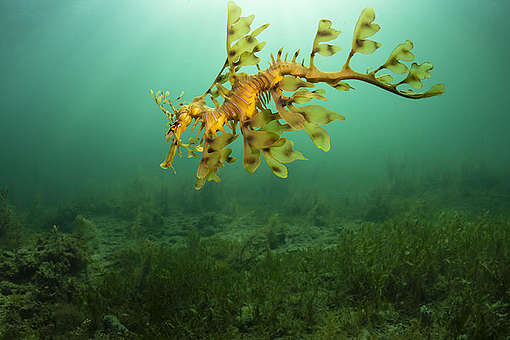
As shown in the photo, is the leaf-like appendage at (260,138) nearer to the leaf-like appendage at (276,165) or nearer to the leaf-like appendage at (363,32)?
the leaf-like appendage at (276,165)

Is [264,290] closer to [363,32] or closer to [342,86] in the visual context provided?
[342,86]

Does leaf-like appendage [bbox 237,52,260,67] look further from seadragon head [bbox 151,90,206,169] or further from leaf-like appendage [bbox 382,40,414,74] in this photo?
leaf-like appendage [bbox 382,40,414,74]

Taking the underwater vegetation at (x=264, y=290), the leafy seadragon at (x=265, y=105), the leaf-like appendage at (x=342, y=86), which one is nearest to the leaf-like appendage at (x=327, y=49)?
the leafy seadragon at (x=265, y=105)

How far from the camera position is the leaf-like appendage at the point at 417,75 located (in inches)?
32.1

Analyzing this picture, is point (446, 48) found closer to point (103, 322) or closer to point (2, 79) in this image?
point (103, 322)

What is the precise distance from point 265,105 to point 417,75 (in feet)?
1.67

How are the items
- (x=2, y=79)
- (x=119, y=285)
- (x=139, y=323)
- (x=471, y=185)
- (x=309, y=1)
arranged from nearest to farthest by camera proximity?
(x=139, y=323) < (x=119, y=285) < (x=471, y=185) < (x=309, y=1) < (x=2, y=79)

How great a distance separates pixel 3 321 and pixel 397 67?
499cm

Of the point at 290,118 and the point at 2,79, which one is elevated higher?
the point at 2,79

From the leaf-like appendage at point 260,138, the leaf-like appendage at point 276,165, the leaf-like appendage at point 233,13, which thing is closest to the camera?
the leaf-like appendage at point 260,138

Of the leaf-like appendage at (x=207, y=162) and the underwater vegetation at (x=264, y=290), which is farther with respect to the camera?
the underwater vegetation at (x=264, y=290)

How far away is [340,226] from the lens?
8.06 m

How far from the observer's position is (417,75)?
2.69 feet

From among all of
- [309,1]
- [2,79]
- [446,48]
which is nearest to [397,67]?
[309,1]
